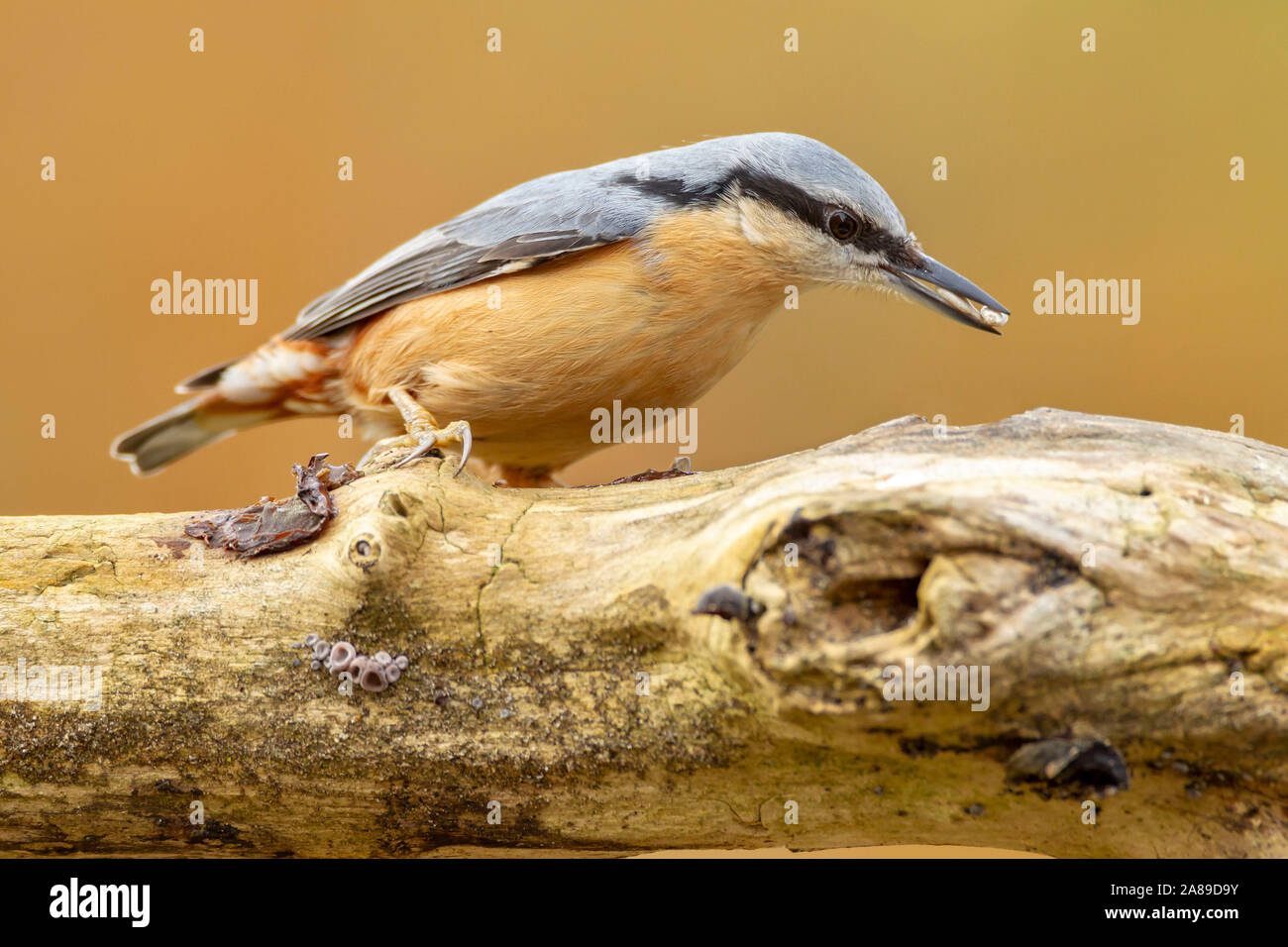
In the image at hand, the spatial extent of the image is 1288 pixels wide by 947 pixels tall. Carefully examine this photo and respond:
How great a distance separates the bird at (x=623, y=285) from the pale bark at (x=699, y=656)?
0.55 metres

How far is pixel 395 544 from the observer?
1.76 meters

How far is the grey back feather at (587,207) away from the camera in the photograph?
2496 millimetres

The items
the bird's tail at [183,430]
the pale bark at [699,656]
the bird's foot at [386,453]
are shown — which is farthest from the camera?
the bird's tail at [183,430]

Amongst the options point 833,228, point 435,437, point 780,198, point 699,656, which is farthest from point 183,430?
point 699,656

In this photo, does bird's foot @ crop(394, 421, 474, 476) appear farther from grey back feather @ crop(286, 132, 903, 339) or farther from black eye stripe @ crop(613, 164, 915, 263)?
black eye stripe @ crop(613, 164, 915, 263)

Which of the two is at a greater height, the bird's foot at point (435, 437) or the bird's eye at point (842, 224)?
the bird's eye at point (842, 224)

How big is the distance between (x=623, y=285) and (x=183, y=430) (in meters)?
1.64

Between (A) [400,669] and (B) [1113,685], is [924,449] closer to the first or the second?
(B) [1113,685]

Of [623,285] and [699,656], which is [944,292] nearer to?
[623,285]

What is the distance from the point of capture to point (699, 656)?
1.58 metres

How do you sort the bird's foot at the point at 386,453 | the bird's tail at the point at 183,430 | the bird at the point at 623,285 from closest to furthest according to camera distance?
1. the bird's foot at the point at 386,453
2. the bird at the point at 623,285
3. the bird's tail at the point at 183,430

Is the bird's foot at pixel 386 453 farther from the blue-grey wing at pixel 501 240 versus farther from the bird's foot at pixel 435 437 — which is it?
the blue-grey wing at pixel 501 240

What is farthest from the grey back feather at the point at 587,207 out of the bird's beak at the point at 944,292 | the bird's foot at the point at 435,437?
the bird's foot at the point at 435,437

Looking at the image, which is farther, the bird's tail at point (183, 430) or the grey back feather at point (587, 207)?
the bird's tail at point (183, 430)
